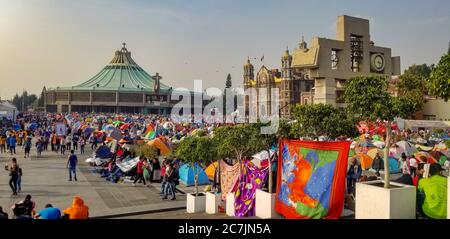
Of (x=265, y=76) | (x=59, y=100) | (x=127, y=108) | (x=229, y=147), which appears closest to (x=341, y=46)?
(x=229, y=147)

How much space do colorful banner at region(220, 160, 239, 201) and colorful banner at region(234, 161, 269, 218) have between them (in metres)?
0.27

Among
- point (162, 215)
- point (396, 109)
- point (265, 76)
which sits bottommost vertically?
point (162, 215)

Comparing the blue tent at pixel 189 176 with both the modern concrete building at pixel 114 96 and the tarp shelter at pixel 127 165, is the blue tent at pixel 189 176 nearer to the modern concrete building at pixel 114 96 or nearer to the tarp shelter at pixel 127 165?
the tarp shelter at pixel 127 165

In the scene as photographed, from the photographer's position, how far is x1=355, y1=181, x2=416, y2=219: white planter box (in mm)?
6707

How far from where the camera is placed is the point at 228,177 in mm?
10289

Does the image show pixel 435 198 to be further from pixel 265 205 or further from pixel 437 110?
pixel 437 110

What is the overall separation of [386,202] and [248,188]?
11.7 ft

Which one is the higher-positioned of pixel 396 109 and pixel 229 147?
pixel 396 109

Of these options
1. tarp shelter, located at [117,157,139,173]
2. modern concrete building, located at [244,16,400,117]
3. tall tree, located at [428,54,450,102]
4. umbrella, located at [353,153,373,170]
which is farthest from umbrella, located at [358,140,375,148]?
tall tree, located at [428,54,450,102]

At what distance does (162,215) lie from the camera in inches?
396

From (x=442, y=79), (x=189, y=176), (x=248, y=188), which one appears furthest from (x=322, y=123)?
(x=189, y=176)
